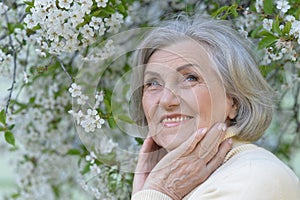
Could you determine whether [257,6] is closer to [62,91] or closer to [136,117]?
[136,117]

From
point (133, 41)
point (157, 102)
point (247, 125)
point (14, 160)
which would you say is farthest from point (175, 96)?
point (14, 160)

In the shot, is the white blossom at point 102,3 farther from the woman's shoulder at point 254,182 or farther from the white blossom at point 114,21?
the woman's shoulder at point 254,182

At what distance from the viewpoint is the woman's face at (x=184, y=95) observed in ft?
7.48

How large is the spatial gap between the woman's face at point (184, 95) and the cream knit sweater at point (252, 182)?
18cm

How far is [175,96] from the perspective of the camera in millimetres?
2258

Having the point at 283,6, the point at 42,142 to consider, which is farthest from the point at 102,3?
the point at 42,142

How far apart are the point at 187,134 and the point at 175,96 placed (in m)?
0.14

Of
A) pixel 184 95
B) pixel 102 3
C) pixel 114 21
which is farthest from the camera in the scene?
pixel 114 21

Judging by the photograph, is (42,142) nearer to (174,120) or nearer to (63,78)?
(63,78)

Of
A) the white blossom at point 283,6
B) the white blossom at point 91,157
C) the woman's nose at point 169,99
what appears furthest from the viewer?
the white blossom at point 91,157

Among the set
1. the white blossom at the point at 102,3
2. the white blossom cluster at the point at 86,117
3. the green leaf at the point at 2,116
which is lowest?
the green leaf at the point at 2,116

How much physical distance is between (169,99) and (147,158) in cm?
41

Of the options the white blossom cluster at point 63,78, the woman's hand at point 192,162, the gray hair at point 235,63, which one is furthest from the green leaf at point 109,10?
the woman's hand at point 192,162

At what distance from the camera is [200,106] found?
89.9 inches
